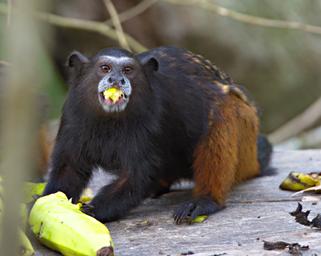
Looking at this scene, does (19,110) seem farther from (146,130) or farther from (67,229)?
→ (146,130)

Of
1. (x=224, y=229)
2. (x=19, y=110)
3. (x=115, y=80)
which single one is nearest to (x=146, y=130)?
(x=115, y=80)

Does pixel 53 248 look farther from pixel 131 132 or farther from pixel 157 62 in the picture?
pixel 157 62

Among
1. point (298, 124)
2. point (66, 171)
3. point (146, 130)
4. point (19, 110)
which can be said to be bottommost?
point (298, 124)

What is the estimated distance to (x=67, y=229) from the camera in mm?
3805

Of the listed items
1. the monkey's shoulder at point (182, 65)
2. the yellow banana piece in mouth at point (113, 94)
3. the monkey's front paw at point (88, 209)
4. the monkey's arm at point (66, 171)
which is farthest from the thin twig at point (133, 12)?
the monkey's front paw at point (88, 209)

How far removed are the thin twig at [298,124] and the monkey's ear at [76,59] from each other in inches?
213

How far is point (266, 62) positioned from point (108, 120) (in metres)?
6.42

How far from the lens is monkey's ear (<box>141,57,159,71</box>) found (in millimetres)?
4930

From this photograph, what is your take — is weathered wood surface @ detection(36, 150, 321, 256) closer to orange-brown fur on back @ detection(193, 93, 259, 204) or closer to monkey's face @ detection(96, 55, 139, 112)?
orange-brown fur on back @ detection(193, 93, 259, 204)

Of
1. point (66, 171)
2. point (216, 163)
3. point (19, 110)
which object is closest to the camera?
point (19, 110)

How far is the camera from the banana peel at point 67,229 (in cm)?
358

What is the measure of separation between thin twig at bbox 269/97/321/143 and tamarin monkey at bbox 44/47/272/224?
466cm

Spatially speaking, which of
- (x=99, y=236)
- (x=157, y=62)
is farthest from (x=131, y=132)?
(x=99, y=236)

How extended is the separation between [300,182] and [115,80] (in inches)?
61.2
